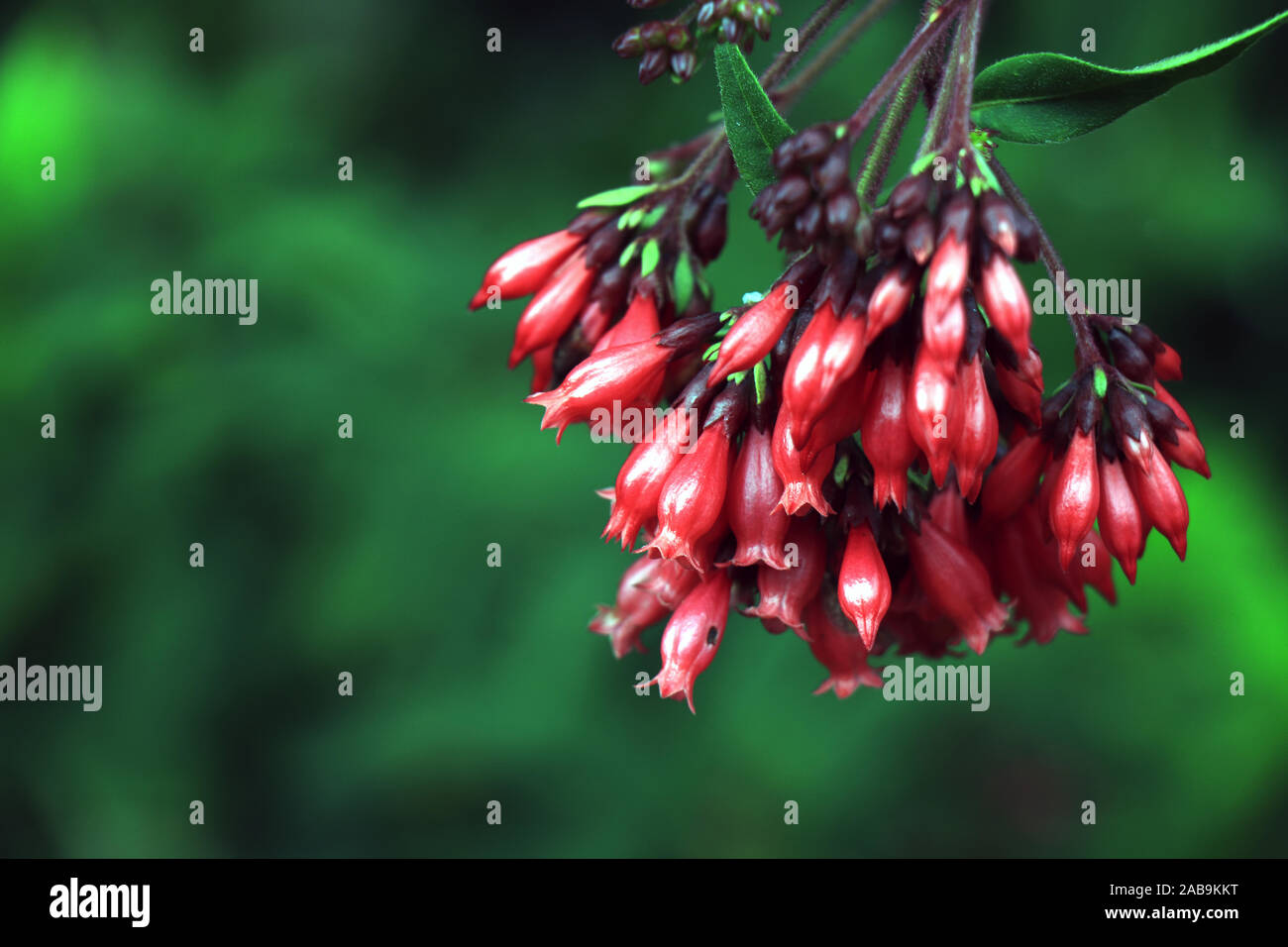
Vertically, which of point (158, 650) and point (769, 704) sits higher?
point (158, 650)

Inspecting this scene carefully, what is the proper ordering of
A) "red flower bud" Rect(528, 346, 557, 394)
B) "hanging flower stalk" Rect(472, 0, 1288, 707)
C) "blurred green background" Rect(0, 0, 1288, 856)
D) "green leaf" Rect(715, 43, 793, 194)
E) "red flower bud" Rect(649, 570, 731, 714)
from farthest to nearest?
"blurred green background" Rect(0, 0, 1288, 856) → "red flower bud" Rect(528, 346, 557, 394) → "red flower bud" Rect(649, 570, 731, 714) → "green leaf" Rect(715, 43, 793, 194) → "hanging flower stalk" Rect(472, 0, 1288, 707)

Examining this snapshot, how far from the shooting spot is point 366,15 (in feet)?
16.3

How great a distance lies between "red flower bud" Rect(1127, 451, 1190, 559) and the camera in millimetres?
1882

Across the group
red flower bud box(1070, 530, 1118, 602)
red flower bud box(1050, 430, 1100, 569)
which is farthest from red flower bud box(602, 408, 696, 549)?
red flower bud box(1070, 530, 1118, 602)

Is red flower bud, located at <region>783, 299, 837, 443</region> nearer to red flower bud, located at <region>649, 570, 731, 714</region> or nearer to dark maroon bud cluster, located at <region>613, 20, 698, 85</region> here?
red flower bud, located at <region>649, 570, 731, 714</region>

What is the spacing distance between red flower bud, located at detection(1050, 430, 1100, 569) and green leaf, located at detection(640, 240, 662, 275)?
893 millimetres

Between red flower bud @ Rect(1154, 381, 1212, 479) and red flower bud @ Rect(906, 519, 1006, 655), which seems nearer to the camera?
red flower bud @ Rect(1154, 381, 1212, 479)

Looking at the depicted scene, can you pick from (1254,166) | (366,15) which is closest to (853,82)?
(1254,166)

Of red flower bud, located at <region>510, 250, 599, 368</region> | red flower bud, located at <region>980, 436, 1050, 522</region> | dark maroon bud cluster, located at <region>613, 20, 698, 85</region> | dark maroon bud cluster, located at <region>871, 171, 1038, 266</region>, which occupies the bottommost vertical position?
red flower bud, located at <region>980, 436, 1050, 522</region>

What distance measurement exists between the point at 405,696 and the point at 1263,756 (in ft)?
10.8

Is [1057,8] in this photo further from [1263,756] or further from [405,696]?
[405,696]

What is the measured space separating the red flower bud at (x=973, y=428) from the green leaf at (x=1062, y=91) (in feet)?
1.75

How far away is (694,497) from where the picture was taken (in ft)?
5.98

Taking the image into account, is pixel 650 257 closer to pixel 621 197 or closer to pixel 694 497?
pixel 621 197
